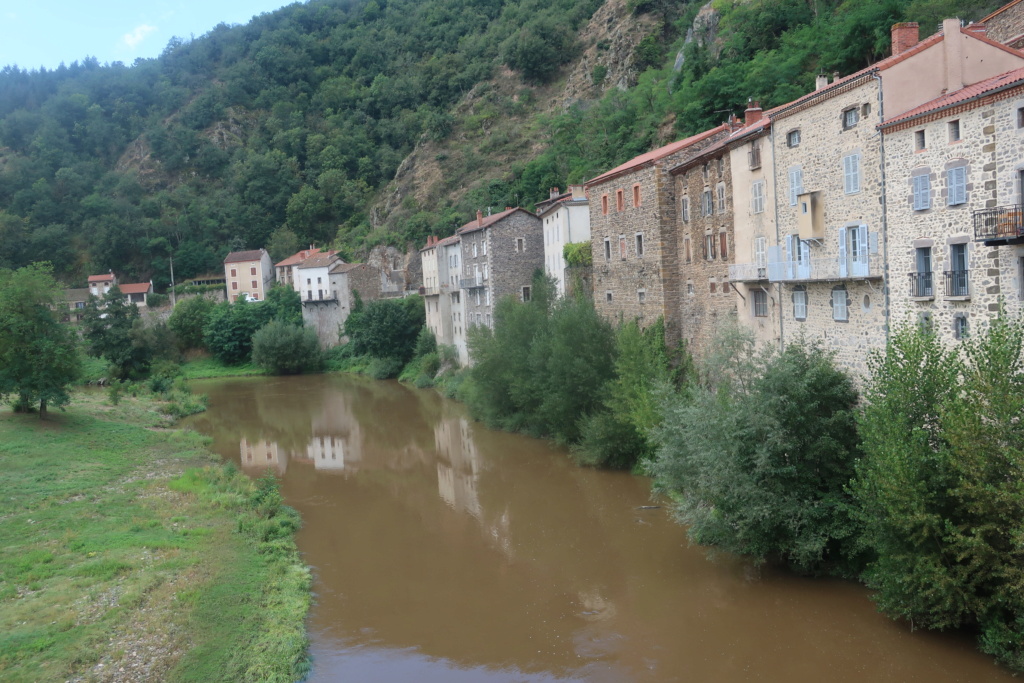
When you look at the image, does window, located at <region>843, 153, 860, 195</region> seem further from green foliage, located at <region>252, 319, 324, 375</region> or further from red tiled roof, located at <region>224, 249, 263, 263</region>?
red tiled roof, located at <region>224, 249, 263, 263</region>

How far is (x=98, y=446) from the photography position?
31766 millimetres

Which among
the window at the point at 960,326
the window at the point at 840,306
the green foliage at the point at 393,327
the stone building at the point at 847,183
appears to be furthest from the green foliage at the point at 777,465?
the green foliage at the point at 393,327

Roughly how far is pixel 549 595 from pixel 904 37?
15.9 meters

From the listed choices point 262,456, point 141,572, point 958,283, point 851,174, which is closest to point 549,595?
point 141,572

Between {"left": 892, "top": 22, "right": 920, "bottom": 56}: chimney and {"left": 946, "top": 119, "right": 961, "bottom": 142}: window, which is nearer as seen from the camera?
{"left": 946, "top": 119, "right": 961, "bottom": 142}: window

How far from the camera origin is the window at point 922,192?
15.6 m

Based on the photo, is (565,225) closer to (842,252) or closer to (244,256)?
(842,252)

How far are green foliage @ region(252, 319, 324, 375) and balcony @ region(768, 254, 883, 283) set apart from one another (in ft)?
162

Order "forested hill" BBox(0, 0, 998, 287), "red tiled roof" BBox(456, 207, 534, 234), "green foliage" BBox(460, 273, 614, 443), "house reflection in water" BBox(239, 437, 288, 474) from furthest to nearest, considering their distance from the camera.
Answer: "forested hill" BBox(0, 0, 998, 287) < "red tiled roof" BBox(456, 207, 534, 234) < "house reflection in water" BBox(239, 437, 288, 474) < "green foliage" BBox(460, 273, 614, 443)

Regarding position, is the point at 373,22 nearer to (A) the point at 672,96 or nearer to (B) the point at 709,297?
(A) the point at 672,96

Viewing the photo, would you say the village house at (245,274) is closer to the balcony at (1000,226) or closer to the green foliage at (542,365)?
the green foliage at (542,365)

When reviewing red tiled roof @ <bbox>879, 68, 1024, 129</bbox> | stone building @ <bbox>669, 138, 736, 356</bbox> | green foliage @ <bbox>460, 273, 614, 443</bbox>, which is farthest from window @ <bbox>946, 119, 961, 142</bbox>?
green foliage @ <bbox>460, 273, 614, 443</bbox>

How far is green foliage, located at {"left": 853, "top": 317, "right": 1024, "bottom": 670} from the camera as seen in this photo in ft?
41.0

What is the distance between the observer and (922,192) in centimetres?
1578
